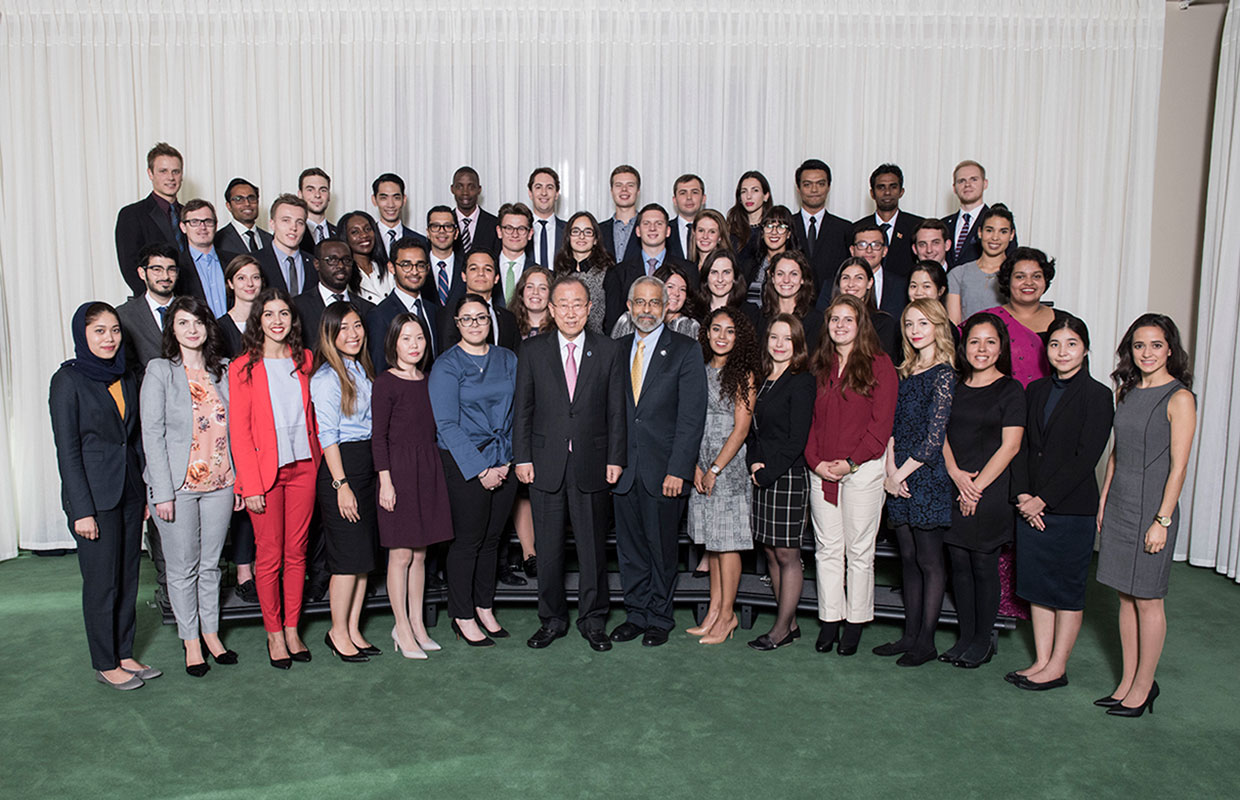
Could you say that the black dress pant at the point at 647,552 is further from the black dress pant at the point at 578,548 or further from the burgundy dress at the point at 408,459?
Answer: the burgundy dress at the point at 408,459

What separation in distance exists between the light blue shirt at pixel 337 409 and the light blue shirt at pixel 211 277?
1.37 meters

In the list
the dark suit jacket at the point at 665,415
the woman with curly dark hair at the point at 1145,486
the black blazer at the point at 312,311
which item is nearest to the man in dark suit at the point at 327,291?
the black blazer at the point at 312,311

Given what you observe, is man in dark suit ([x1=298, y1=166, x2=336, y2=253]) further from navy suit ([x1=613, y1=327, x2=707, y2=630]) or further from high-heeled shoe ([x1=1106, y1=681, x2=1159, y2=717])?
high-heeled shoe ([x1=1106, y1=681, x2=1159, y2=717])

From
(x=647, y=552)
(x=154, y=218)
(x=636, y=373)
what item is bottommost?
(x=647, y=552)

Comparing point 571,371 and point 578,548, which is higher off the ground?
point 571,371

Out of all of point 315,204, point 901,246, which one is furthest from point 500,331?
point 901,246

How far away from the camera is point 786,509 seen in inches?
167

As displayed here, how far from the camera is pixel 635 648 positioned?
172 inches

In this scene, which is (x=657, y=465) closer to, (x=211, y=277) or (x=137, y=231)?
(x=211, y=277)

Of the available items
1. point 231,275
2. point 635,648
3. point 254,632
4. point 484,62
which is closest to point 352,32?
point 484,62

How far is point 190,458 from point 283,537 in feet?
1.89

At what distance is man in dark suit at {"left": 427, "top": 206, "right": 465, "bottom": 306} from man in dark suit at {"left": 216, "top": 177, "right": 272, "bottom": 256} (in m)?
1.00

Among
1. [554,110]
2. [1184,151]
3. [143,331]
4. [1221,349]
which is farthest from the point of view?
[554,110]

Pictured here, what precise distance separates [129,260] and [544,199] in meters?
2.61
